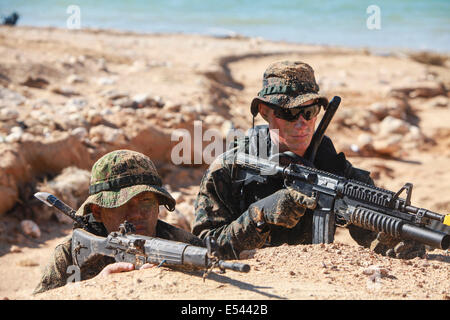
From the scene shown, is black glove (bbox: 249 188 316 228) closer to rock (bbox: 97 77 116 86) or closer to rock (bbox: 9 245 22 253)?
rock (bbox: 9 245 22 253)

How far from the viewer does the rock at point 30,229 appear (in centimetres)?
679

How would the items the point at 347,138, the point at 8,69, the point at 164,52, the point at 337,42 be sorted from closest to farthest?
the point at 8,69, the point at 347,138, the point at 164,52, the point at 337,42

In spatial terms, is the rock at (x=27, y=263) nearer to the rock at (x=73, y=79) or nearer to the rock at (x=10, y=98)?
the rock at (x=10, y=98)

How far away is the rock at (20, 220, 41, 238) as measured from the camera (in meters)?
6.79

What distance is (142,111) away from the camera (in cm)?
911

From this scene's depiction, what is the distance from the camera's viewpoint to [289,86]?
14.4ft

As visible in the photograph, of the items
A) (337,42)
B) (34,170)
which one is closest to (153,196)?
(34,170)

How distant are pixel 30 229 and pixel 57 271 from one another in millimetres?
3369

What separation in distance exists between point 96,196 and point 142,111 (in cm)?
555

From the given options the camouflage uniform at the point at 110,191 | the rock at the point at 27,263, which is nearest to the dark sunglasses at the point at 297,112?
the camouflage uniform at the point at 110,191

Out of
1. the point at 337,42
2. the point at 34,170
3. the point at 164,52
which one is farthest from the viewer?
the point at 337,42

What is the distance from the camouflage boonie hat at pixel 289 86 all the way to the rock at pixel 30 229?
11.8ft

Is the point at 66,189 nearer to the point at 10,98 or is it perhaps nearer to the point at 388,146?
the point at 10,98
